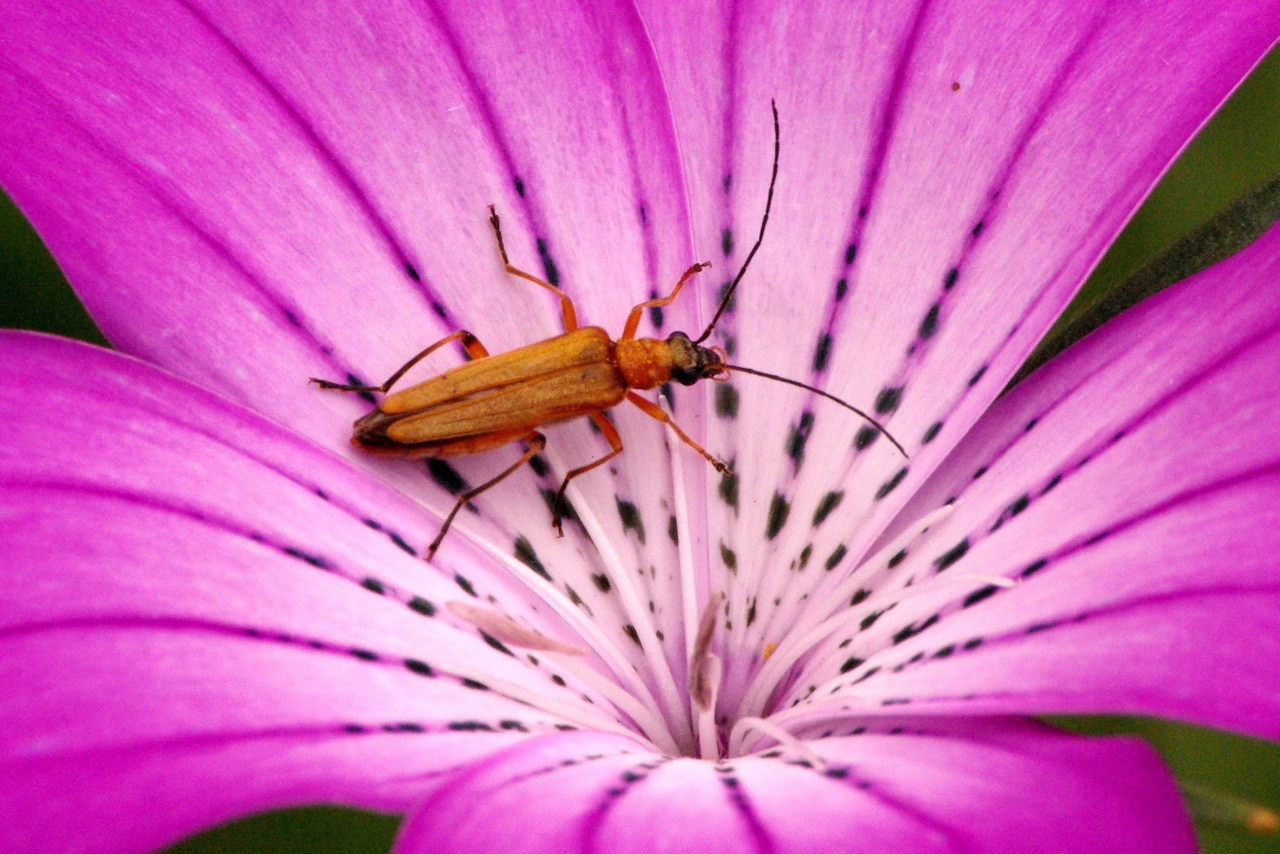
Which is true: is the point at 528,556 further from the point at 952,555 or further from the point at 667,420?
the point at 952,555

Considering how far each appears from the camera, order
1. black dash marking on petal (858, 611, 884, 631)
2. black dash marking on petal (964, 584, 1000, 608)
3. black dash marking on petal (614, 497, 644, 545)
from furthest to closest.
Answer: black dash marking on petal (614, 497, 644, 545), black dash marking on petal (858, 611, 884, 631), black dash marking on petal (964, 584, 1000, 608)

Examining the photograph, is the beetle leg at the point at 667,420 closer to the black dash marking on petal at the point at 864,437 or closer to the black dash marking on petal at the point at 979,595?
the black dash marking on petal at the point at 864,437

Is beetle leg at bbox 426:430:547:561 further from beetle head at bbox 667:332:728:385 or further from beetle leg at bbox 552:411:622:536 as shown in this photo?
beetle head at bbox 667:332:728:385

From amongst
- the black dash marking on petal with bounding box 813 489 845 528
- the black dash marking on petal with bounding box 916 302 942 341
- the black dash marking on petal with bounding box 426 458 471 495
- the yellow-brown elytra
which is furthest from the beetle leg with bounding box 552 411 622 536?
the black dash marking on petal with bounding box 916 302 942 341

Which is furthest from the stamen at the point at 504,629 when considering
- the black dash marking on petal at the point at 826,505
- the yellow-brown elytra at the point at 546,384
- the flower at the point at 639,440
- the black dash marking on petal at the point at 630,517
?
the black dash marking on petal at the point at 826,505

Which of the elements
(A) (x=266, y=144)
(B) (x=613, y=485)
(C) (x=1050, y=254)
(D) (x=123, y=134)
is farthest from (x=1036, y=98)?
(D) (x=123, y=134)

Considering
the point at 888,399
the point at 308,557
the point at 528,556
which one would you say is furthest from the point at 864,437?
the point at 308,557

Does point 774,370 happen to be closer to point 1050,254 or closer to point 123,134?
point 1050,254
